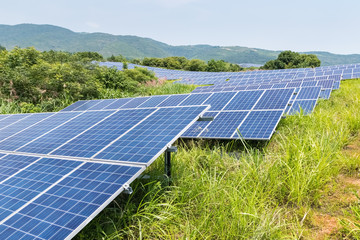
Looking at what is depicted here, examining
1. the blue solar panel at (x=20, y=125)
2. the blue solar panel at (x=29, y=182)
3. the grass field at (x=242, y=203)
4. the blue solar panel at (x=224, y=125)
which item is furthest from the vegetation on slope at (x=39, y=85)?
the grass field at (x=242, y=203)

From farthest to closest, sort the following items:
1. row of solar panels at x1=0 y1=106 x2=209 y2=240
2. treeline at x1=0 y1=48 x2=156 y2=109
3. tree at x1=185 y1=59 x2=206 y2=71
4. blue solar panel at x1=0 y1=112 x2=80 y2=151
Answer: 1. tree at x1=185 y1=59 x2=206 y2=71
2. treeline at x1=0 y1=48 x2=156 y2=109
3. blue solar panel at x1=0 y1=112 x2=80 y2=151
4. row of solar panels at x1=0 y1=106 x2=209 y2=240

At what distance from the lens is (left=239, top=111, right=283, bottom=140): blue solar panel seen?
18.4 ft

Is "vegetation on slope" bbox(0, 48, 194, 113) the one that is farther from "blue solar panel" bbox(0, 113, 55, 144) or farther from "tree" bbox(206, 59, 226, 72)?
"tree" bbox(206, 59, 226, 72)

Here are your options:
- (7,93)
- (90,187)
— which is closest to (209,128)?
(90,187)

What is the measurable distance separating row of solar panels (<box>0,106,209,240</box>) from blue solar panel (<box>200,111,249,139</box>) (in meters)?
1.64

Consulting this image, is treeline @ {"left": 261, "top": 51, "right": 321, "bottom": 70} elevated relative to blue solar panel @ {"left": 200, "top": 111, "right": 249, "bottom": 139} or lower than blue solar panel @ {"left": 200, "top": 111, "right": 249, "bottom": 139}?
elevated

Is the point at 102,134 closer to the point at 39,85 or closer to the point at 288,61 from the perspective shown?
the point at 39,85

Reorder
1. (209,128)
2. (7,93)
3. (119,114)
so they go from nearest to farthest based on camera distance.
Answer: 1. (119,114)
2. (209,128)
3. (7,93)

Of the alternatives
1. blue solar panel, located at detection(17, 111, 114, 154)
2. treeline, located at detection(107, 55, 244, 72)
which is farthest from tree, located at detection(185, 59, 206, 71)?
blue solar panel, located at detection(17, 111, 114, 154)

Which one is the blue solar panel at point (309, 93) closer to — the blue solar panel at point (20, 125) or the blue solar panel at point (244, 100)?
the blue solar panel at point (244, 100)

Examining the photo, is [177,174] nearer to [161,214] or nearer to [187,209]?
[187,209]

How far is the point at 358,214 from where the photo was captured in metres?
2.91

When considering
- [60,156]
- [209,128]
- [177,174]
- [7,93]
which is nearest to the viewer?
[60,156]

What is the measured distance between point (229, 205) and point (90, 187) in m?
1.87
